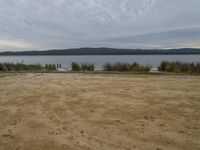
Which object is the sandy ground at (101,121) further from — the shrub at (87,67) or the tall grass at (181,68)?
the shrub at (87,67)

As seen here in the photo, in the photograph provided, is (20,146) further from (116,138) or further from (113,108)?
(113,108)

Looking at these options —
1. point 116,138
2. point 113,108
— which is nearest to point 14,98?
point 113,108

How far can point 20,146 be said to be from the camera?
2721 millimetres

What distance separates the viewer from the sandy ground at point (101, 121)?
2779mm

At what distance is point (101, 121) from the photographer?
3572mm

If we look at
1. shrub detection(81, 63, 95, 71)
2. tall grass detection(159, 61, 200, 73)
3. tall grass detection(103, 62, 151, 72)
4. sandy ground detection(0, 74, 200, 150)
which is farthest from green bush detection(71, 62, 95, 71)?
sandy ground detection(0, 74, 200, 150)

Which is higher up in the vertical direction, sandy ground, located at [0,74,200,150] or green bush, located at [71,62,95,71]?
green bush, located at [71,62,95,71]

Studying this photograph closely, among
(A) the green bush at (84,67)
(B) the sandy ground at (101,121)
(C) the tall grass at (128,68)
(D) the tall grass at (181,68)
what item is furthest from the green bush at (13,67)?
(D) the tall grass at (181,68)

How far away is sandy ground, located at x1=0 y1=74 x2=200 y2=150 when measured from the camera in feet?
9.12

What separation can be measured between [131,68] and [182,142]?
10.3 meters

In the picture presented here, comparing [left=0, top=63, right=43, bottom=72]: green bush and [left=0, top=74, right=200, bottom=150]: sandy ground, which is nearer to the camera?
[left=0, top=74, right=200, bottom=150]: sandy ground

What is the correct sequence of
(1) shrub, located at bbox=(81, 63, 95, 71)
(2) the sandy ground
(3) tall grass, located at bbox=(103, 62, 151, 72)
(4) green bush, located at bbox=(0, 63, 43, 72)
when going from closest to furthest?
1. (2) the sandy ground
2. (3) tall grass, located at bbox=(103, 62, 151, 72)
3. (4) green bush, located at bbox=(0, 63, 43, 72)
4. (1) shrub, located at bbox=(81, 63, 95, 71)

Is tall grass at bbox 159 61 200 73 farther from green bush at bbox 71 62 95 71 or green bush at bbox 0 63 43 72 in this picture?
green bush at bbox 0 63 43 72

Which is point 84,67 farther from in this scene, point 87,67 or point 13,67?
point 13,67
